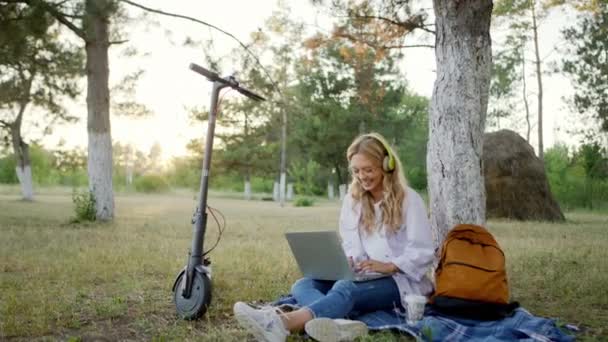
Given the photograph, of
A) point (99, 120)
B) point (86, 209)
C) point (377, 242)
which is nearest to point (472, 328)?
point (377, 242)

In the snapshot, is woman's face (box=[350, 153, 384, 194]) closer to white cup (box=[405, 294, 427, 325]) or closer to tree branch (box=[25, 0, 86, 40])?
white cup (box=[405, 294, 427, 325])

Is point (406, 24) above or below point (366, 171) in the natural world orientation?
above

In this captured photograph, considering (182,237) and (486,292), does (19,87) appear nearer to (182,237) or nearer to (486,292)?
(182,237)

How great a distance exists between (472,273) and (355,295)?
2.01ft

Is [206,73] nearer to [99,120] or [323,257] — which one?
[323,257]

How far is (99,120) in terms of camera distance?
34.6ft

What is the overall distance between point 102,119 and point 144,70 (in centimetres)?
700

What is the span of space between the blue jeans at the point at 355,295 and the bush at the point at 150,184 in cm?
2889

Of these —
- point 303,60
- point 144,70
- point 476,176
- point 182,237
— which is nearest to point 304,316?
point 476,176

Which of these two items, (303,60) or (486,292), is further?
(303,60)

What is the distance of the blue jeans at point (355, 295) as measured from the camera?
298cm

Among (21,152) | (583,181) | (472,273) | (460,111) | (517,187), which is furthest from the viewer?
(21,152)

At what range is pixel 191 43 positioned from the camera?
1037 centimetres

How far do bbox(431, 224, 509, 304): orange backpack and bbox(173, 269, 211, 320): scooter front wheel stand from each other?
Result: 122 cm
